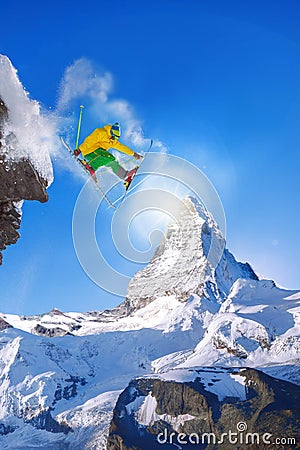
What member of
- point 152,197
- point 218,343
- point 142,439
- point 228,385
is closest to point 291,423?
point 228,385

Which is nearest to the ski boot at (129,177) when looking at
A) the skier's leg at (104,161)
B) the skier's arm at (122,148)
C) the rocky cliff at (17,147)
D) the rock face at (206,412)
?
the skier's leg at (104,161)

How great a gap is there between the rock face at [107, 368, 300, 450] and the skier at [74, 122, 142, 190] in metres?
91.4

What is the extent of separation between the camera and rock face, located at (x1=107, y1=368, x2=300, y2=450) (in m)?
108

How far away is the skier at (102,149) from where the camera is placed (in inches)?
779

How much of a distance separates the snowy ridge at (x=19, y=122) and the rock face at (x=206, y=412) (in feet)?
319

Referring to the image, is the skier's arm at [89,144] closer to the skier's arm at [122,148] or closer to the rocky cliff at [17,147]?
the skier's arm at [122,148]

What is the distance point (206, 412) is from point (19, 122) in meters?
124

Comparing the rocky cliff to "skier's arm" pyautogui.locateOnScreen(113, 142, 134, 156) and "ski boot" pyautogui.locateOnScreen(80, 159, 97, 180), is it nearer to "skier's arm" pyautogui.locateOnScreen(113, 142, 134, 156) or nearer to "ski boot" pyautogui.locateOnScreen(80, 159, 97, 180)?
"skier's arm" pyautogui.locateOnScreen(113, 142, 134, 156)

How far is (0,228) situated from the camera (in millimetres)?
18406

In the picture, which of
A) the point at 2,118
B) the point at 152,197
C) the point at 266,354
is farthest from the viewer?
the point at 266,354

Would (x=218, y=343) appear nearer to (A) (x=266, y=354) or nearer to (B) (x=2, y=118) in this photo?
(A) (x=266, y=354)

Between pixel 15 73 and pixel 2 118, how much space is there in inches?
61.0

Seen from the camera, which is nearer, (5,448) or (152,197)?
→ (152,197)

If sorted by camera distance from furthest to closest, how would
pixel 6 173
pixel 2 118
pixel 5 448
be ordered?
pixel 5 448 → pixel 6 173 → pixel 2 118
